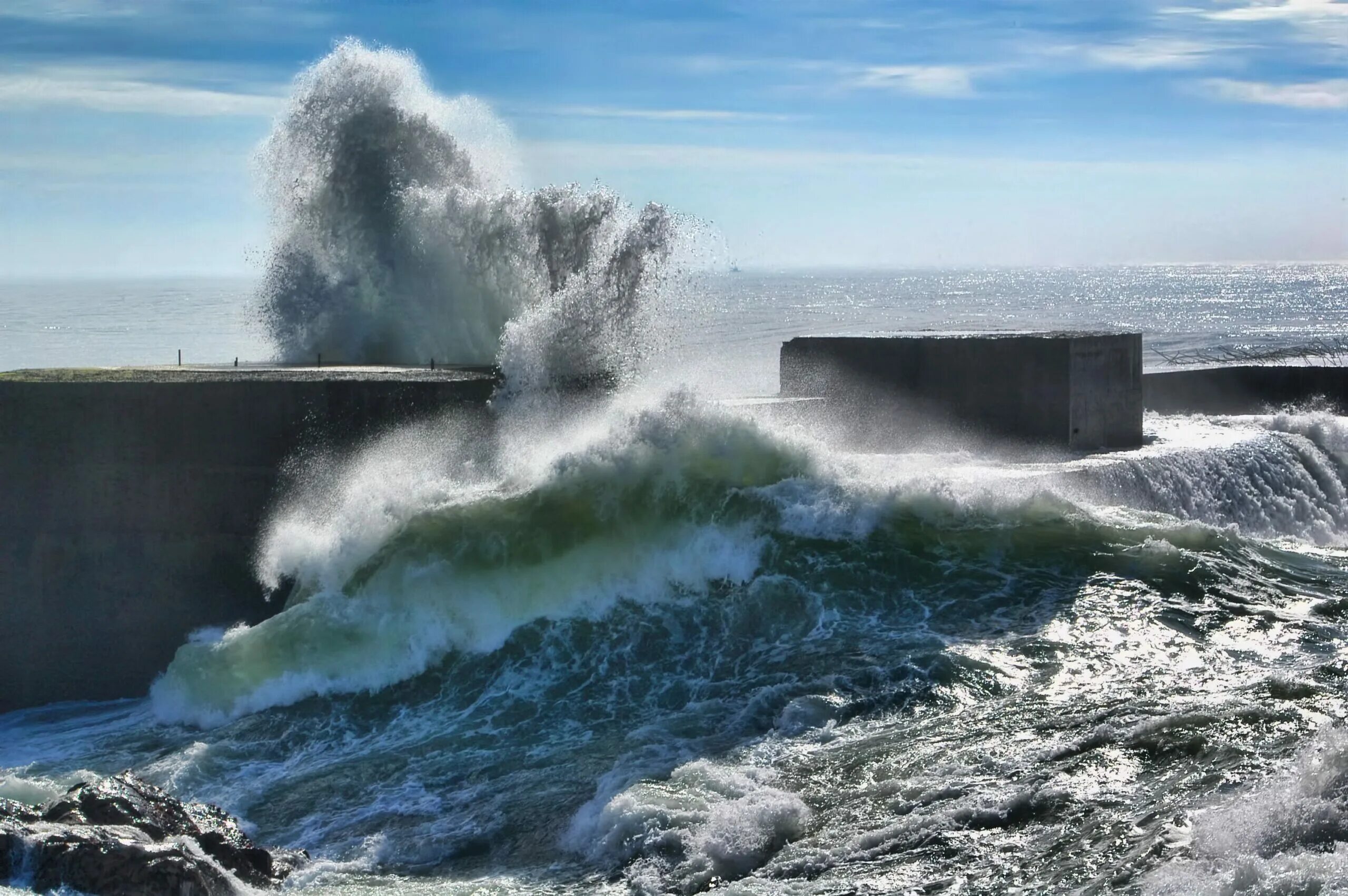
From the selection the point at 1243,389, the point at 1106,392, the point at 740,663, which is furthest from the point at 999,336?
the point at 1243,389

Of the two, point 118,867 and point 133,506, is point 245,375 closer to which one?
point 133,506

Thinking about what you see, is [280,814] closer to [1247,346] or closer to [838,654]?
[838,654]

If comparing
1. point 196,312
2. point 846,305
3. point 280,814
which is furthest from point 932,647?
point 846,305

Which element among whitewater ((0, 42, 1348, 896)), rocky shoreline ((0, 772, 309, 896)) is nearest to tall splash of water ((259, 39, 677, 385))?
whitewater ((0, 42, 1348, 896))

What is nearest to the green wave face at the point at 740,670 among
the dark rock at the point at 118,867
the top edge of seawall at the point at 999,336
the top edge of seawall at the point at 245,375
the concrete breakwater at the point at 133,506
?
the concrete breakwater at the point at 133,506

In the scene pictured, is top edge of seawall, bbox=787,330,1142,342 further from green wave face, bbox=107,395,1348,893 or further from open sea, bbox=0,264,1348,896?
green wave face, bbox=107,395,1348,893
